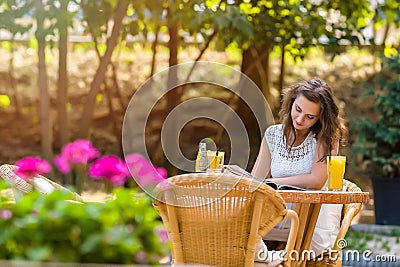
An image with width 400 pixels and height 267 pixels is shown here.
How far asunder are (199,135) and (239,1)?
212 cm

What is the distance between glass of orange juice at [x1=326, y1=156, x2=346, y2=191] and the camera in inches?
129

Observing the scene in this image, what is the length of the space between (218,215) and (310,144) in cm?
98

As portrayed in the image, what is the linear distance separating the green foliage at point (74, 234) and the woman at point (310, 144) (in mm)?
2040

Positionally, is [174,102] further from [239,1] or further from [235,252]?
[235,252]

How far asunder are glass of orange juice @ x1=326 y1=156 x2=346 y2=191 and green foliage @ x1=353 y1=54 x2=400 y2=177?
3.35 metres

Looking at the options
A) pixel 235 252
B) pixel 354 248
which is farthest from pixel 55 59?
pixel 235 252

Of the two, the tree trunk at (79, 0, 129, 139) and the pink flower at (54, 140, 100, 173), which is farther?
the tree trunk at (79, 0, 129, 139)

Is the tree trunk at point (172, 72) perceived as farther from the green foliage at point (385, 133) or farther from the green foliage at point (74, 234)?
the green foliage at point (74, 234)

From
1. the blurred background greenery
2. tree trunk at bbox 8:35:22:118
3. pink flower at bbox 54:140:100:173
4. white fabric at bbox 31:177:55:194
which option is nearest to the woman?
white fabric at bbox 31:177:55:194

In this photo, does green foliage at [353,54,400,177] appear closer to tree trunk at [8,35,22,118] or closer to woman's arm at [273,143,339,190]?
woman's arm at [273,143,339,190]

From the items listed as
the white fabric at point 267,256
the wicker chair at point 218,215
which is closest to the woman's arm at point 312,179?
the white fabric at point 267,256

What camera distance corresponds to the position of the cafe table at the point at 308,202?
121 inches

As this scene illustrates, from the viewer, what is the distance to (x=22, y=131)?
8.52 metres

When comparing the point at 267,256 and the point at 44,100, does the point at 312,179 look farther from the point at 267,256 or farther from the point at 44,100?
the point at 44,100
